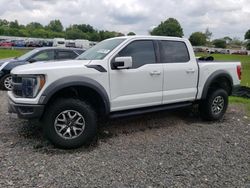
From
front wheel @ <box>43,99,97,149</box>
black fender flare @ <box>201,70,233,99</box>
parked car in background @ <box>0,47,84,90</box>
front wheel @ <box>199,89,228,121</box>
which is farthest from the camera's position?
parked car in background @ <box>0,47,84,90</box>

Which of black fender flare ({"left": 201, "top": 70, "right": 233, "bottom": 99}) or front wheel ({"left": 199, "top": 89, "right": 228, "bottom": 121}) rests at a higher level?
black fender flare ({"left": 201, "top": 70, "right": 233, "bottom": 99})

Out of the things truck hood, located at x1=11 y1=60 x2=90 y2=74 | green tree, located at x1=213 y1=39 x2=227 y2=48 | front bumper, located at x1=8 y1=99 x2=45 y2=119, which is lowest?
front bumper, located at x1=8 y1=99 x2=45 y2=119

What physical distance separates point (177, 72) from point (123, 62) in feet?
4.68

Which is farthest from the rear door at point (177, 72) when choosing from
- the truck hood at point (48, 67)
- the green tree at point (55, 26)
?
the green tree at point (55, 26)

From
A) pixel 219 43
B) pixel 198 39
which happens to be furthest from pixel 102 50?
pixel 219 43

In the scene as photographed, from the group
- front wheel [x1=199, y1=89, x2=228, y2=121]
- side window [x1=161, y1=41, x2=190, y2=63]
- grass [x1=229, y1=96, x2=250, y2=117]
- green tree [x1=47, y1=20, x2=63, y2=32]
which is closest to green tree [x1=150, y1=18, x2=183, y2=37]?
green tree [x1=47, y1=20, x2=63, y2=32]

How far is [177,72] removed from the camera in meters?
6.01

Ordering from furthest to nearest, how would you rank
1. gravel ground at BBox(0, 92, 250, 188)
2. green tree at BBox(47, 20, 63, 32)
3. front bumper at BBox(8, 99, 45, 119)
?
green tree at BBox(47, 20, 63, 32) < front bumper at BBox(8, 99, 45, 119) < gravel ground at BBox(0, 92, 250, 188)

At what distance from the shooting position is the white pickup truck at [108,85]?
4707mm

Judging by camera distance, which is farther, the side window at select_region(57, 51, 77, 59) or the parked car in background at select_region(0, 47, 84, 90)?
the side window at select_region(57, 51, 77, 59)

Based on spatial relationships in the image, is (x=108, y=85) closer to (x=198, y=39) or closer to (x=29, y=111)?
(x=29, y=111)

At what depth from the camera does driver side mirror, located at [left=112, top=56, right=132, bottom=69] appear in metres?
5.03

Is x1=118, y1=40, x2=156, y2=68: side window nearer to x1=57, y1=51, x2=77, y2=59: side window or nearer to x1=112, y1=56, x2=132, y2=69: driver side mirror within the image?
x1=112, y1=56, x2=132, y2=69: driver side mirror

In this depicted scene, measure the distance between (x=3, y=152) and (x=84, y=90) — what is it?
5.21ft
